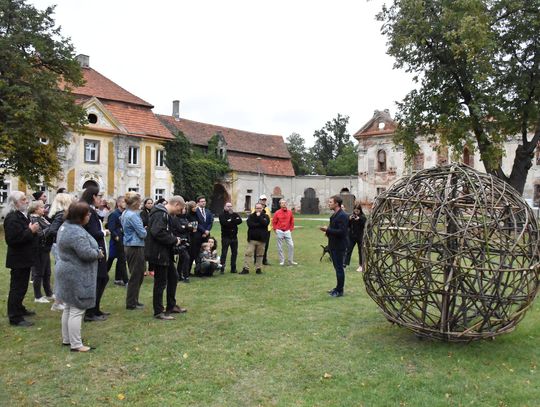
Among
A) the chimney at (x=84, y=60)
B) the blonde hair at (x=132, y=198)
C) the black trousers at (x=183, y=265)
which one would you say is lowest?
the black trousers at (x=183, y=265)

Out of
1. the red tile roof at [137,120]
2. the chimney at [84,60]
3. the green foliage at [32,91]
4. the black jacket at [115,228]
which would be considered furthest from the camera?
the chimney at [84,60]

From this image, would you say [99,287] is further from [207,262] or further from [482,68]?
[482,68]

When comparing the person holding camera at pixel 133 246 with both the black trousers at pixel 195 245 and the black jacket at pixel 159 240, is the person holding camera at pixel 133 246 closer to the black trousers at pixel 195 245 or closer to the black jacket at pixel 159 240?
the black jacket at pixel 159 240

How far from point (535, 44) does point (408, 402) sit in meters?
19.2

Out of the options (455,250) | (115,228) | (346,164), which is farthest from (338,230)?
(346,164)

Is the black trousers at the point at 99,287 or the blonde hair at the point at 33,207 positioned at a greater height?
the blonde hair at the point at 33,207

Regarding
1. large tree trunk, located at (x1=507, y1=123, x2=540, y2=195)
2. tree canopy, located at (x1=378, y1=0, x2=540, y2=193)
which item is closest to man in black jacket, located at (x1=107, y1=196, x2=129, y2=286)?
tree canopy, located at (x1=378, y1=0, x2=540, y2=193)

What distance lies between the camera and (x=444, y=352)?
19.2 feet

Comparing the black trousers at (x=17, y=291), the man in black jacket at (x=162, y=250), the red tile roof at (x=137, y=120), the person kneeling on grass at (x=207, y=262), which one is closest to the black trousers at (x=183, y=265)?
the person kneeling on grass at (x=207, y=262)

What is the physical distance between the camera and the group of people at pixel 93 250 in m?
5.78

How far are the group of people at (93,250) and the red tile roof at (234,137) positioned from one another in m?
32.7

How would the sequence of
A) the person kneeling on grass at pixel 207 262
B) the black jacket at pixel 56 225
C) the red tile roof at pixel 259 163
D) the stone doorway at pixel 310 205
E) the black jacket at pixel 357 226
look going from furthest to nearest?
the stone doorway at pixel 310 205, the red tile roof at pixel 259 163, the black jacket at pixel 357 226, the person kneeling on grass at pixel 207 262, the black jacket at pixel 56 225

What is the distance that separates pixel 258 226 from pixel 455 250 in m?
6.92

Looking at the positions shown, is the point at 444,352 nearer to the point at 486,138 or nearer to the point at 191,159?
the point at 486,138
